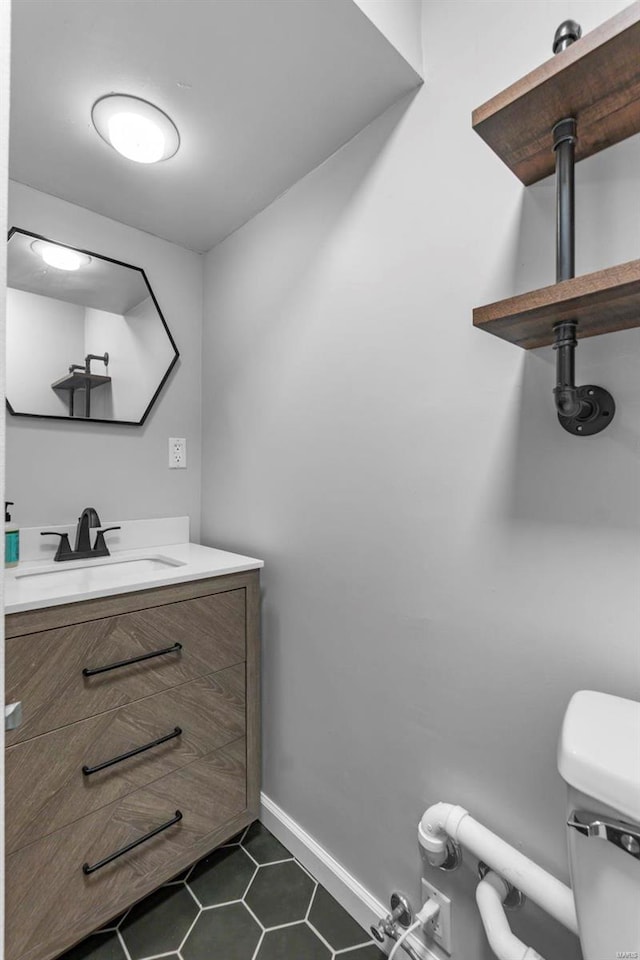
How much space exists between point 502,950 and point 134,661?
1006 millimetres

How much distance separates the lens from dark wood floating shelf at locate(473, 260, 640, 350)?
2.04 feet

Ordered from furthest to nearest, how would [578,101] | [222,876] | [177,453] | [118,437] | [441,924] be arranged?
[177,453], [118,437], [222,876], [441,924], [578,101]

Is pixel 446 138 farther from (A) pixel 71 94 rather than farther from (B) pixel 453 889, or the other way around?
(B) pixel 453 889

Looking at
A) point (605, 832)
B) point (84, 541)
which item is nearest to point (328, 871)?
point (605, 832)

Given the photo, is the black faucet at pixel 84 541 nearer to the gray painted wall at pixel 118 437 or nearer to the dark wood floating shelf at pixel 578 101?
the gray painted wall at pixel 118 437

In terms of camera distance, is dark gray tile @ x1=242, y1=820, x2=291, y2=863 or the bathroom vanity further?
dark gray tile @ x1=242, y1=820, x2=291, y2=863

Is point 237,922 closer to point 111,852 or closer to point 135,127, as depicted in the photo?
point 111,852

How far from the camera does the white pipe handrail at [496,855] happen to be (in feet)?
2.56

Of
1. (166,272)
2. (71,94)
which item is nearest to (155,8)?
(71,94)

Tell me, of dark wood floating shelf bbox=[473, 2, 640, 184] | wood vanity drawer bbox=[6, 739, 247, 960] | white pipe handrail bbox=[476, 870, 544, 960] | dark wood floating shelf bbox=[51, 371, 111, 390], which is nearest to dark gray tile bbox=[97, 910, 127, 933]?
wood vanity drawer bbox=[6, 739, 247, 960]

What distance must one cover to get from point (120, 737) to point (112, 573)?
521 millimetres

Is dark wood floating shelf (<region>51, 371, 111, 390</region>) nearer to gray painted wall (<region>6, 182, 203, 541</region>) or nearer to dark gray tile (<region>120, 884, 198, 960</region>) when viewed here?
gray painted wall (<region>6, 182, 203, 541</region>)

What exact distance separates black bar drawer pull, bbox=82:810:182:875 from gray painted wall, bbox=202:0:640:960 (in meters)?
0.38

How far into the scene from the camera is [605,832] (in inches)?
23.3
